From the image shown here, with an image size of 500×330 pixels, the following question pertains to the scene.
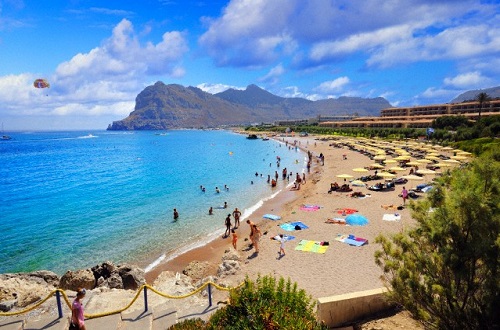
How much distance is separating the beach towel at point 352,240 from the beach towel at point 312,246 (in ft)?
3.61

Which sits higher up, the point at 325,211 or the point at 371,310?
the point at 371,310

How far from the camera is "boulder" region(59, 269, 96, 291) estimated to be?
12.7m

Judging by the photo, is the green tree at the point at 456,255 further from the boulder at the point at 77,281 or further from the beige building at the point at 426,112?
the beige building at the point at 426,112

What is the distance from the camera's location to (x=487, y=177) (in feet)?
19.2

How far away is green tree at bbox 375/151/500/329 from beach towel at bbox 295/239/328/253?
8.99 m

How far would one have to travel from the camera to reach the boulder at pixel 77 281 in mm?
12695

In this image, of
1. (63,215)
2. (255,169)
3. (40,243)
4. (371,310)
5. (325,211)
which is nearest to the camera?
(371,310)

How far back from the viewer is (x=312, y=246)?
16.1 metres

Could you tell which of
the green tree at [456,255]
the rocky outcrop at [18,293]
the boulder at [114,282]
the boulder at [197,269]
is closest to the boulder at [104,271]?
the boulder at [114,282]

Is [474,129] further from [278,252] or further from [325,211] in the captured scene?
Result: [278,252]

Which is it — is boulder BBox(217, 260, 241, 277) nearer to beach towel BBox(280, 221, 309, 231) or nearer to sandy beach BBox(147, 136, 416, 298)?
sandy beach BBox(147, 136, 416, 298)

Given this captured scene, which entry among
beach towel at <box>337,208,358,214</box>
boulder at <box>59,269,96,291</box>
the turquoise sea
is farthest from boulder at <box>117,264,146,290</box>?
beach towel at <box>337,208,358,214</box>

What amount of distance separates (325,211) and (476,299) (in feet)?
57.2

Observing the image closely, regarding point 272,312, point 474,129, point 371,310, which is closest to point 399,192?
point 371,310
